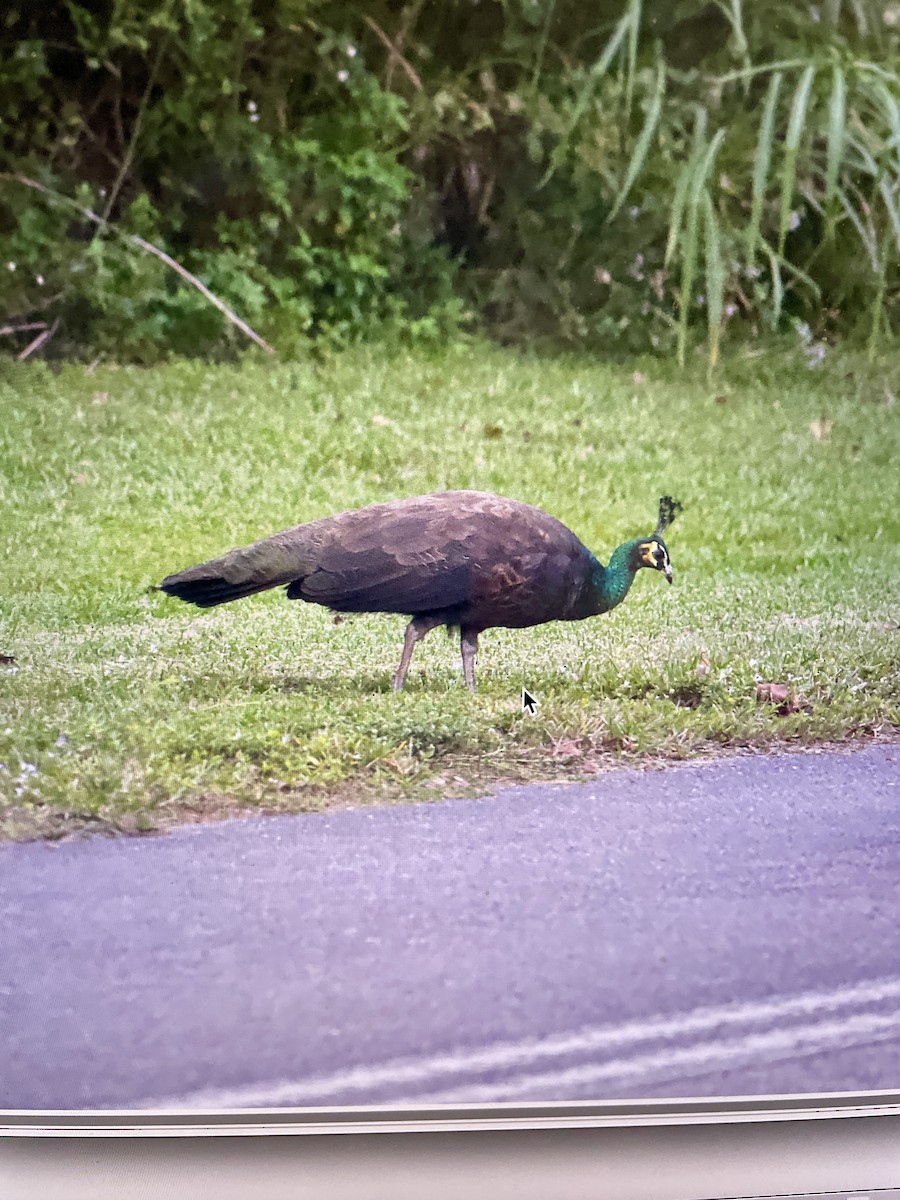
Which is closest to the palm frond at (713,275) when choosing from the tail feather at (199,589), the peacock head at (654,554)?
the peacock head at (654,554)

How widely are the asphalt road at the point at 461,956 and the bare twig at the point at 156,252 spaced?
32.3 inches

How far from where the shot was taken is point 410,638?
2.19 m

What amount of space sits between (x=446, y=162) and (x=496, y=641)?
81 cm

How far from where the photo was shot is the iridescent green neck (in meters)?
2.22

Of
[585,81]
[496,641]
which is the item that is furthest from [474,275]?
[496,641]

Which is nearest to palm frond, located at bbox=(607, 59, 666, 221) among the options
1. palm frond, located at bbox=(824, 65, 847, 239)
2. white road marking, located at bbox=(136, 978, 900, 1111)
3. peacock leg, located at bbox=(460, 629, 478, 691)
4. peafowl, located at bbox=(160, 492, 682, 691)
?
palm frond, located at bbox=(824, 65, 847, 239)

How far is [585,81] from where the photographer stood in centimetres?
215

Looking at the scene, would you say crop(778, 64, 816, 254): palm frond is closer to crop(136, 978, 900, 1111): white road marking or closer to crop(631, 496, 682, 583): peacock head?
crop(631, 496, 682, 583): peacock head

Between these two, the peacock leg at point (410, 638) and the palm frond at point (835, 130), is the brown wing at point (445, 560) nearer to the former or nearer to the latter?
the peacock leg at point (410, 638)

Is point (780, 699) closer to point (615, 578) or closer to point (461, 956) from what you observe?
point (615, 578)

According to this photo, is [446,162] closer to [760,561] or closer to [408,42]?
[408,42]

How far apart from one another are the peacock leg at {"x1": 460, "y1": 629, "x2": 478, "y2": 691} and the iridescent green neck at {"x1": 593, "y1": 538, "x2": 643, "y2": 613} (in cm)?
22

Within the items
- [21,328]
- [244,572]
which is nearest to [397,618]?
[244,572]

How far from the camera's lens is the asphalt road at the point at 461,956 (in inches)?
78.0
